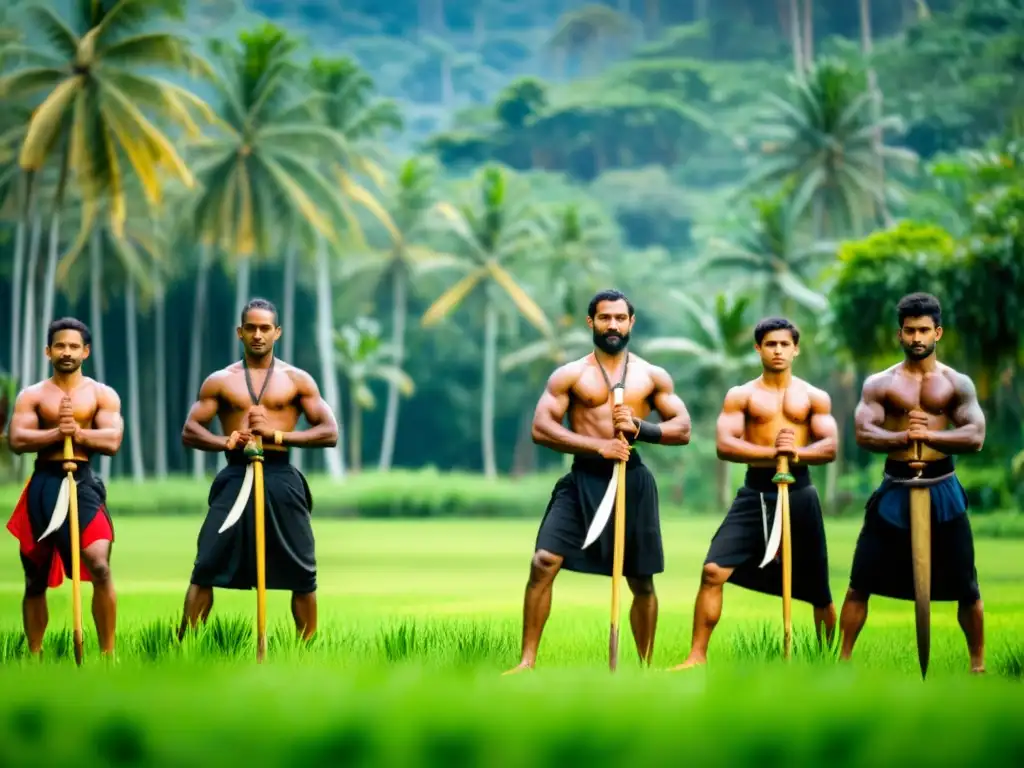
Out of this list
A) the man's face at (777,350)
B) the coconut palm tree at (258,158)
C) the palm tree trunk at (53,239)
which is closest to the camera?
the man's face at (777,350)

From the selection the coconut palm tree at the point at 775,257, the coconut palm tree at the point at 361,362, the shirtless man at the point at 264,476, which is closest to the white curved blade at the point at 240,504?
the shirtless man at the point at 264,476

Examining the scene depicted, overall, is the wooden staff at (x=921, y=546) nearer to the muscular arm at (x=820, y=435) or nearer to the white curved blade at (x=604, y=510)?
the muscular arm at (x=820, y=435)

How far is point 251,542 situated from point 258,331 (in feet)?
3.45

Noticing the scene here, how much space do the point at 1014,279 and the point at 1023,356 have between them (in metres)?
1.77

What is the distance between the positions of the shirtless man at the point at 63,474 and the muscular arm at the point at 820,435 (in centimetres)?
328

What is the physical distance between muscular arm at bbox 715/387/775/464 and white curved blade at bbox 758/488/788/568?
0.67 feet

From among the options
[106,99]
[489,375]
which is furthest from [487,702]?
[489,375]

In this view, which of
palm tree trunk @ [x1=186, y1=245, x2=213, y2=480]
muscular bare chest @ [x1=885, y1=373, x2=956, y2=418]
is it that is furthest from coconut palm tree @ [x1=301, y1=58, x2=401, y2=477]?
muscular bare chest @ [x1=885, y1=373, x2=956, y2=418]

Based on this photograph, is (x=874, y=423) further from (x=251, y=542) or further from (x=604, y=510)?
Answer: (x=251, y=542)

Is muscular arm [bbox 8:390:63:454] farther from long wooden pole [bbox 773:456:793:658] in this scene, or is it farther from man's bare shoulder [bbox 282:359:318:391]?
long wooden pole [bbox 773:456:793:658]

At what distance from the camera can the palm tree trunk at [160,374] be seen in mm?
51453

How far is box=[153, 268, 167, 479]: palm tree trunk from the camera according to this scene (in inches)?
2026

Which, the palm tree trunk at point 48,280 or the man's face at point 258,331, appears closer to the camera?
the man's face at point 258,331

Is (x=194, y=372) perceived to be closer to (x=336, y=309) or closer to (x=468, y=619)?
(x=336, y=309)
